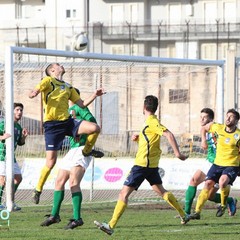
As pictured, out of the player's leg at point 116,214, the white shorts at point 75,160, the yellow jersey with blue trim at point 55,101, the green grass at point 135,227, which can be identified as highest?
the yellow jersey with blue trim at point 55,101

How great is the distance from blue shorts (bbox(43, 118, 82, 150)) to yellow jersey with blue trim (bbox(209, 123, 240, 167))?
2673 millimetres

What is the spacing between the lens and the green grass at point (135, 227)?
1346cm

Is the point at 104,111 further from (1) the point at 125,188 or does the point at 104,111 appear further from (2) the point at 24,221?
(1) the point at 125,188

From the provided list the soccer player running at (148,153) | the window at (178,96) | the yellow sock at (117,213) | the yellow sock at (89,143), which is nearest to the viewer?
the yellow sock at (117,213)

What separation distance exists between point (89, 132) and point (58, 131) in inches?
20.2

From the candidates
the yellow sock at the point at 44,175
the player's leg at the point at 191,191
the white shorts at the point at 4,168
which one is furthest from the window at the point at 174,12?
the yellow sock at the point at 44,175

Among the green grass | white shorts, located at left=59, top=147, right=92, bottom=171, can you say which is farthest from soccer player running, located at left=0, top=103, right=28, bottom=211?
white shorts, located at left=59, top=147, right=92, bottom=171

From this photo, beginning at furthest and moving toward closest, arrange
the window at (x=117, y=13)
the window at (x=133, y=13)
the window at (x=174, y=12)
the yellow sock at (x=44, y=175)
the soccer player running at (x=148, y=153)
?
1. the window at (x=117, y=13)
2. the window at (x=133, y=13)
3. the window at (x=174, y=12)
4. the yellow sock at (x=44, y=175)
5. the soccer player running at (x=148, y=153)

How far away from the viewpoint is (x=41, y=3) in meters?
73.1

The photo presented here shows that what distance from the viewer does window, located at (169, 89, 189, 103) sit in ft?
79.3

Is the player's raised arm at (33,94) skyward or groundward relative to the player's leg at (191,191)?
skyward

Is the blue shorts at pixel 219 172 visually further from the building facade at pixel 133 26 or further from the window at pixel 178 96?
the building facade at pixel 133 26

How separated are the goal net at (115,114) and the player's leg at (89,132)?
5.16 metres

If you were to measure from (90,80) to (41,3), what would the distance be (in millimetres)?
52611
